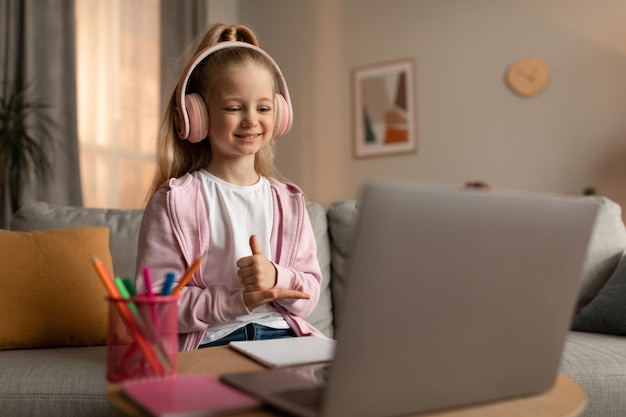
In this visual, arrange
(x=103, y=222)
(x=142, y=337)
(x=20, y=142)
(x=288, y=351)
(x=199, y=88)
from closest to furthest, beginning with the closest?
(x=142, y=337), (x=288, y=351), (x=199, y=88), (x=103, y=222), (x=20, y=142)

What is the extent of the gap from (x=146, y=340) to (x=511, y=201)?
18.7 inches

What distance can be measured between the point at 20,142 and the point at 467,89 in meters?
2.58

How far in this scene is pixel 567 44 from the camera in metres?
3.90

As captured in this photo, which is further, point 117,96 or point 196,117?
point 117,96

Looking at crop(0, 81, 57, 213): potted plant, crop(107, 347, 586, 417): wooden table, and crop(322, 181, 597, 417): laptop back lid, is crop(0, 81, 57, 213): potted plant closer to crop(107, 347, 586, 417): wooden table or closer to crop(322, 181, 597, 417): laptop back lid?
crop(107, 347, 586, 417): wooden table

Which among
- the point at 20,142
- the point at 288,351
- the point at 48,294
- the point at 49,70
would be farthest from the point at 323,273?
the point at 49,70

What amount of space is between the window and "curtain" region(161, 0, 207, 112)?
0.15 ft

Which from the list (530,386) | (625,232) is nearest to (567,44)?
(625,232)

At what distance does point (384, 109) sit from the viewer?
176 inches

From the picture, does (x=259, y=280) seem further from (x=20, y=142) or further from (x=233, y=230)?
(x=20, y=142)

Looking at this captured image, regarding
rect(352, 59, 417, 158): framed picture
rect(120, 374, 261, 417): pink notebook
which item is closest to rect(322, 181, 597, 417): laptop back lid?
rect(120, 374, 261, 417): pink notebook

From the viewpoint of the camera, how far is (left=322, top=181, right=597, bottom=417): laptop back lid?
0.66 meters

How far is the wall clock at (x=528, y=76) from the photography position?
393 centimetres

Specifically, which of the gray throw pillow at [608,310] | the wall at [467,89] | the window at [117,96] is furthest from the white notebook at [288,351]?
the wall at [467,89]
